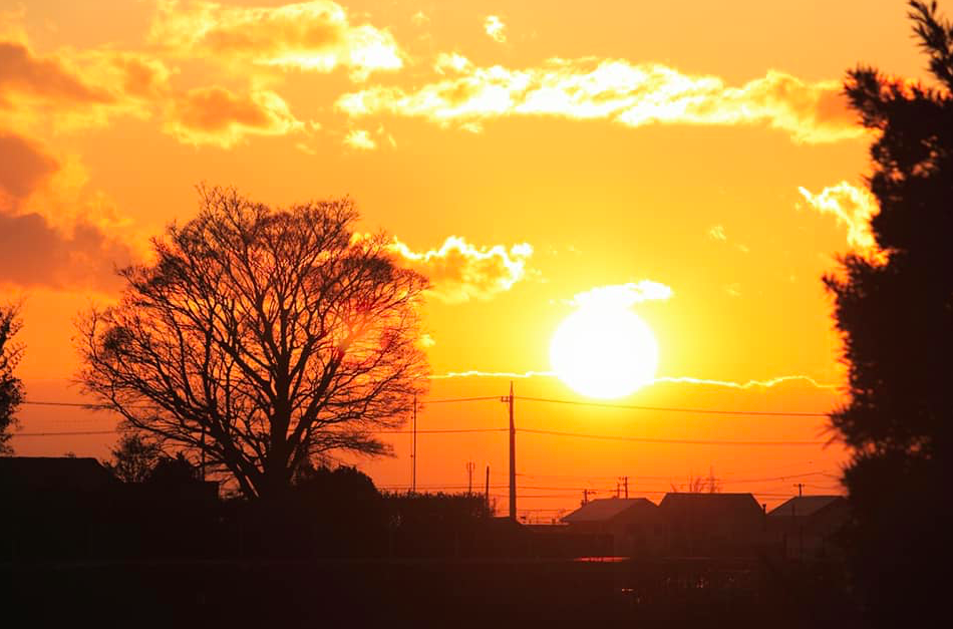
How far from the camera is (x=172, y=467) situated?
45156mm

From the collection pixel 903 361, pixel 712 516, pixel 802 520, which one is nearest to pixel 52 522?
pixel 903 361

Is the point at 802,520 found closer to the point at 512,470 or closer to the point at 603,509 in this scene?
the point at 603,509

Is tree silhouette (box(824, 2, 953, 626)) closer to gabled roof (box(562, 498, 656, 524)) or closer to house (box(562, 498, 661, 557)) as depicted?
house (box(562, 498, 661, 557))

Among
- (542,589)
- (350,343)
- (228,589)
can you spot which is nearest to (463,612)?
(542,589)

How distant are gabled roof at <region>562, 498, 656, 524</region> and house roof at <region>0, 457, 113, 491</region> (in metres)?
65.8

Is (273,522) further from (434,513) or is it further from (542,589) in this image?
(542,589)

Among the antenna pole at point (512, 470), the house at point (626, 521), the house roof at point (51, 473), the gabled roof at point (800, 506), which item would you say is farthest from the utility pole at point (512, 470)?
the gabled roof at point (800, 506)

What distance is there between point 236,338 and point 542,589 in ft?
47.7

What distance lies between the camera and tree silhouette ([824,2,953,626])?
11.8 m

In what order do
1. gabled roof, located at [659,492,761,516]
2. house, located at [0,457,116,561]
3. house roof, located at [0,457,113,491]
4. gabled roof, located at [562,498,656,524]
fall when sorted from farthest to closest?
gabled roof, located at [562,498,656,524]
gabled roof, located at [659,492,761,516]
house roof, located at [0,457,113,491]
house, located at [0,457,116,561]

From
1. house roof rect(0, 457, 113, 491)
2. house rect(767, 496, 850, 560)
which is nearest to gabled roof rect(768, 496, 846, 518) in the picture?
house rect(767, 496, 850, 560)

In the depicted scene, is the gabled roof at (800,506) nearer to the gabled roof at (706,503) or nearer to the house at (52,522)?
the gabled roof at (706,503)

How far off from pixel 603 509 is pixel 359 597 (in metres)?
89.5

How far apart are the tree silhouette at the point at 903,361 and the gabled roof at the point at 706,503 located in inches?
3967
